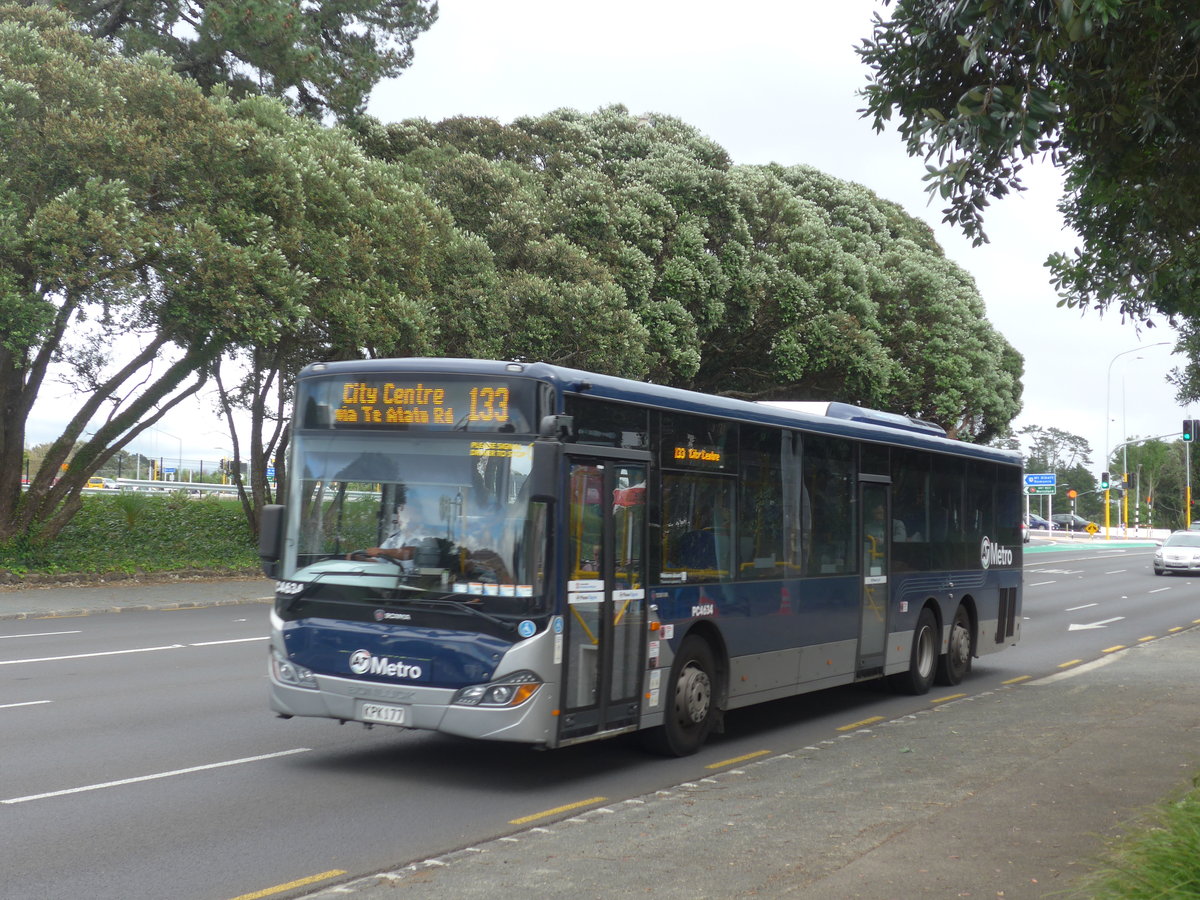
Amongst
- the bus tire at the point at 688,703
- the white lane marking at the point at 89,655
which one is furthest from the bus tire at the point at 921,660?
the white lane marking at the point at 89,655

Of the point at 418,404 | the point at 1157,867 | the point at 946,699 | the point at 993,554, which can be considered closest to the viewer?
the point at 1157,867

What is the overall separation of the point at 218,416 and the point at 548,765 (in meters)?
26.1

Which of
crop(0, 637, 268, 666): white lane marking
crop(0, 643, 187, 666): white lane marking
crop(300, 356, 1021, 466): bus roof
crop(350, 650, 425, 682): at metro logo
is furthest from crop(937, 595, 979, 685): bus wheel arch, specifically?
crop(0, 643, 187, 666): white lane marking

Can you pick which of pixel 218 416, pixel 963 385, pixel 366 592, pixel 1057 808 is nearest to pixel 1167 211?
pixel 1057 808

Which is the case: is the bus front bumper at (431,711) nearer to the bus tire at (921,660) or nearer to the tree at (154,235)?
the bus tire at (921,660)

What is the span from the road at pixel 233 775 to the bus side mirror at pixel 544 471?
6.47ft

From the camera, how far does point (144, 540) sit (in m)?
28.9

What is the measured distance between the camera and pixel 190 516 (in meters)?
33.0

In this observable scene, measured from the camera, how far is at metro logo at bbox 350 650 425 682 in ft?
27.4

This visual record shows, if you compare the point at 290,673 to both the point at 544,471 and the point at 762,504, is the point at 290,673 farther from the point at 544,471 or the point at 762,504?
the point at 762,504

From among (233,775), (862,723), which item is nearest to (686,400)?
(862,723)

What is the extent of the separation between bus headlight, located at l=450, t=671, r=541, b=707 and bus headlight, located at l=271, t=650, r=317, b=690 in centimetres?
112

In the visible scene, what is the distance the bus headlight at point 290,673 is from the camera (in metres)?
8.68

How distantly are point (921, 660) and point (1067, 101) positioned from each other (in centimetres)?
671
